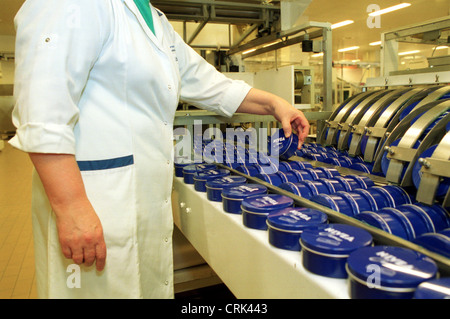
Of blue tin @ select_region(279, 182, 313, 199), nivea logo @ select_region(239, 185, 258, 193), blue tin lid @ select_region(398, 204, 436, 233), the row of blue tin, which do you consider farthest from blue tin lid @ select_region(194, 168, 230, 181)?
blue tin lid @ select_region(398, 204, 436, 233)

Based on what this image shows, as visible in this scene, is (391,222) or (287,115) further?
(287,115)

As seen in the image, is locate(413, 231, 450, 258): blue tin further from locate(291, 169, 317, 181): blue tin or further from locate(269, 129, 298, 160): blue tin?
locate(269, 129, 298, 160): blue tin

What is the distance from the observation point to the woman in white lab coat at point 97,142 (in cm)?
89

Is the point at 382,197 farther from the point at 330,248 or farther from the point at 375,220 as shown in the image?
the point at 330,248

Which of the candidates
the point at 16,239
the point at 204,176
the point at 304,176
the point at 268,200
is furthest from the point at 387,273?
the point at 16,239

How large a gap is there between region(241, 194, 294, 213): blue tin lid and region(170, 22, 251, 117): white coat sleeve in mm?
680

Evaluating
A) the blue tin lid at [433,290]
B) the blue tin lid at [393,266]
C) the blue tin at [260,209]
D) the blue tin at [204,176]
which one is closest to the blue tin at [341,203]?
the blue tin at [260,209]

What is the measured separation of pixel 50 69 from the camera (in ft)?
2.88

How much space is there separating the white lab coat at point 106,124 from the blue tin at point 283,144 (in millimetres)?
744

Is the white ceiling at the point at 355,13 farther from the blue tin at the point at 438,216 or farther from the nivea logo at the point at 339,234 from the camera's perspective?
the nivea logo at the point at 339,234

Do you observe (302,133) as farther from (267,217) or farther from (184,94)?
(267,217)

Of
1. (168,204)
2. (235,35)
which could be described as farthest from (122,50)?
(235,35)

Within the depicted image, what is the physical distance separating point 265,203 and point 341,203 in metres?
0.24
